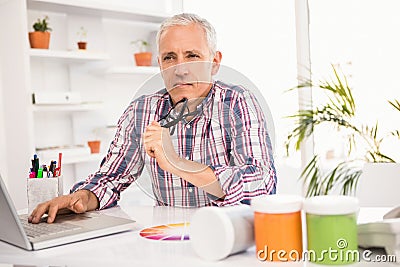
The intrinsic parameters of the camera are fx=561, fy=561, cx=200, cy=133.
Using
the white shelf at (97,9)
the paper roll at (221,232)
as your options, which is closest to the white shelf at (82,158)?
the white shelf at (97,9)

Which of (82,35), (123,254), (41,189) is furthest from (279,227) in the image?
(82,35)

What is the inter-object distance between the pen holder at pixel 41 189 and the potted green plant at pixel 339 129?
1.70 meters

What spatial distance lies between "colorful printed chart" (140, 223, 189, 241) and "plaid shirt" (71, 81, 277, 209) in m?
0.18

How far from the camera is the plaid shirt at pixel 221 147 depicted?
4.67ft

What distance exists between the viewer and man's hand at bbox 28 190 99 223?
4.49ft

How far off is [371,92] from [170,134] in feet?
6.68

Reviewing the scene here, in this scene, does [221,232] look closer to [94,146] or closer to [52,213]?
[52,213]

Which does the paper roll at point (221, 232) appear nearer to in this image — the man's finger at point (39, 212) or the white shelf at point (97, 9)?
the man's finger at point (39, 212)

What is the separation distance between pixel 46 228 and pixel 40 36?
171 centimetres

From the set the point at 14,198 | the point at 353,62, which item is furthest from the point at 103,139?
the point at 353,62

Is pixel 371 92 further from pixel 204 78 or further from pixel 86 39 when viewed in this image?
pixel 204 78

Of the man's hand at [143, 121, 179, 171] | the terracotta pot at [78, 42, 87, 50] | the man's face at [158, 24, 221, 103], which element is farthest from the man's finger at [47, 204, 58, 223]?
the terracotta pot at [78, 42, 87, 50]

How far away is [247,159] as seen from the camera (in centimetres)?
144

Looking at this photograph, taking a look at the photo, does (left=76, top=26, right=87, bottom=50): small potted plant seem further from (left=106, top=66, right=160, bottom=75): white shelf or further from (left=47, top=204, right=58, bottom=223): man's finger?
(left=47, top=204, right=58, bottom=223): man's finger
